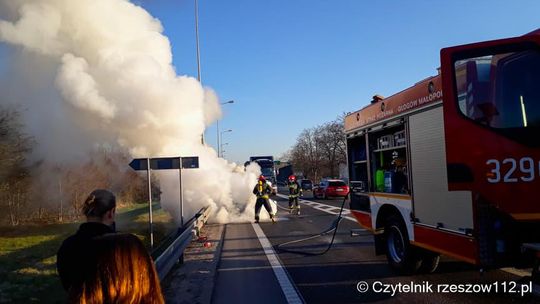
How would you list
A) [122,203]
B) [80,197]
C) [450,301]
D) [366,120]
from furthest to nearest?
[122,203], [80,197], [366,120], [450,301]

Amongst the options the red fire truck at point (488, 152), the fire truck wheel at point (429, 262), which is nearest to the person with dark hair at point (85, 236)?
the red fire truck at point (488, 152)

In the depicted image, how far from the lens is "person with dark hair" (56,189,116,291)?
6.72ft

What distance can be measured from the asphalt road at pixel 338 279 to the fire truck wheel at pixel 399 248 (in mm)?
170

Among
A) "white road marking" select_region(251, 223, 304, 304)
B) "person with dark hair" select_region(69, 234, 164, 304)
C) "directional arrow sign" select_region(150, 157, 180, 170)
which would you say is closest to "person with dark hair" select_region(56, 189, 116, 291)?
"person with dark hair" select_region(69, 234, 164, 304)

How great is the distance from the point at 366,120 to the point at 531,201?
4.03 metres

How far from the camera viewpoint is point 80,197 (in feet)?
60.2

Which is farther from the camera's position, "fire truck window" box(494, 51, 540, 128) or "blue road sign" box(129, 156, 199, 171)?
"blue road sign" box(129, 156, 199, 171)

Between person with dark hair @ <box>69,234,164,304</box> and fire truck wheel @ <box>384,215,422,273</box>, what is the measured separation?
5.12 meters

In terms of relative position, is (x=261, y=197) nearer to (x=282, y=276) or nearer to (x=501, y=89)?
(x=282, y=276)

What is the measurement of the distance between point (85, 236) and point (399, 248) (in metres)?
5.61

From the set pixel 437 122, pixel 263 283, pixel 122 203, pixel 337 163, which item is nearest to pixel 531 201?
pixel 437 122

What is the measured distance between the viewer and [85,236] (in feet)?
6.97

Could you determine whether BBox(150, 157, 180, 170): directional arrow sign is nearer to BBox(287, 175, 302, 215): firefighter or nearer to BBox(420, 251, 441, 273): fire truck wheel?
BBox(420, 251, 441, 273): fire truck wheel

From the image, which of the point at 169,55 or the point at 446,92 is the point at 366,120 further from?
the point at 169,55
